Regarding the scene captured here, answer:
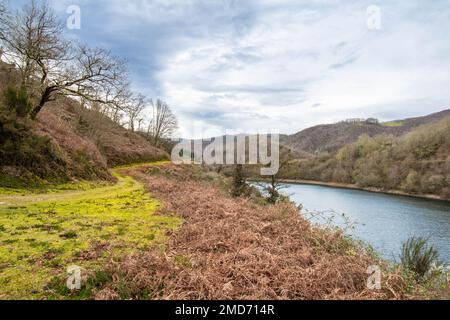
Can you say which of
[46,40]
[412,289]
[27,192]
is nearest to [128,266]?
[412,289]

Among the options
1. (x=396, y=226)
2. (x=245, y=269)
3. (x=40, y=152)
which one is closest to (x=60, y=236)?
(x=245, y=269)

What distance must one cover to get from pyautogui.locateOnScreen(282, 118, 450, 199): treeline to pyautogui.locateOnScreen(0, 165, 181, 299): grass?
47477 millimetres

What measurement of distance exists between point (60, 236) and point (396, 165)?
74754 mm

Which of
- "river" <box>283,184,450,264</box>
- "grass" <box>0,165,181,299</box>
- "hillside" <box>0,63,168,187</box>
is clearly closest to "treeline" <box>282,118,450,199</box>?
"river" <box>283,184,450,264</box>

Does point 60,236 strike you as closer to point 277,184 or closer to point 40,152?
point 40,152

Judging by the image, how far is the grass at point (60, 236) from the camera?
4.49m

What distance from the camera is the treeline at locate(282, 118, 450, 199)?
55.3 meters

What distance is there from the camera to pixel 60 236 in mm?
6859

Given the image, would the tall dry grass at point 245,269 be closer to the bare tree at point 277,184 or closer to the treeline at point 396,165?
the bare tree at point 277,184

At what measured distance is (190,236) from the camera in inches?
286

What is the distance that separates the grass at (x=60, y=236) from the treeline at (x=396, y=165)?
47477mm

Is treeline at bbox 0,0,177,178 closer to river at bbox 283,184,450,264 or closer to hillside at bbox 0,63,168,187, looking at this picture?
hillside at bbox 0,63,168,187

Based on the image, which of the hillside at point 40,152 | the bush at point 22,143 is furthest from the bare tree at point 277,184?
the bush at point 22,143
